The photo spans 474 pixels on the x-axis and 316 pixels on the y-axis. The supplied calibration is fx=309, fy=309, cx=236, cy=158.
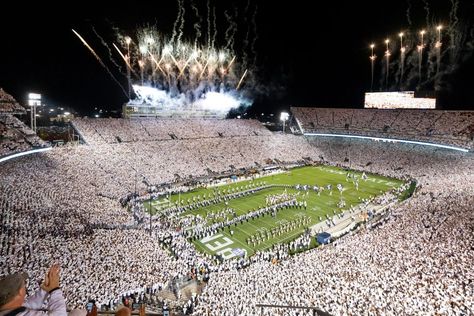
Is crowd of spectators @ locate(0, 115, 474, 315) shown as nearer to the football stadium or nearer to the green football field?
the football stadium

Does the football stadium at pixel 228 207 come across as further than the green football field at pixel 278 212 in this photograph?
No

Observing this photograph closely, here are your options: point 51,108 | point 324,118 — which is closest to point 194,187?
point 324,118

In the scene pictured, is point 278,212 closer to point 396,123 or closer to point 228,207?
point 228,207

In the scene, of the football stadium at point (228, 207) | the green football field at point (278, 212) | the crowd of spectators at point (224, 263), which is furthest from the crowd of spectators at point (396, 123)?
the crowd of spectators at point (224, 263)

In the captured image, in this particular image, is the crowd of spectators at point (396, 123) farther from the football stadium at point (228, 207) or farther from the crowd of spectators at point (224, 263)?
the crowd of spectators at point (224, 263)

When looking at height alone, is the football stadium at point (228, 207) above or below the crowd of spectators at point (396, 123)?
below

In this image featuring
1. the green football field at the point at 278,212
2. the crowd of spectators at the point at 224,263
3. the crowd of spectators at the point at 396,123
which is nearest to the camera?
the crowd of spectators at the point at 224,263

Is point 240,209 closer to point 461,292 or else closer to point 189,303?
point 189,303

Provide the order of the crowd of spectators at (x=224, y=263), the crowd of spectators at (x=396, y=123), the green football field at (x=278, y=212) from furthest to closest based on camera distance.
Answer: the crowd of spectators at (x=396, y=123), the green football field at (x=278, y=212), the crowd of spectators at (x=224, y=263)
